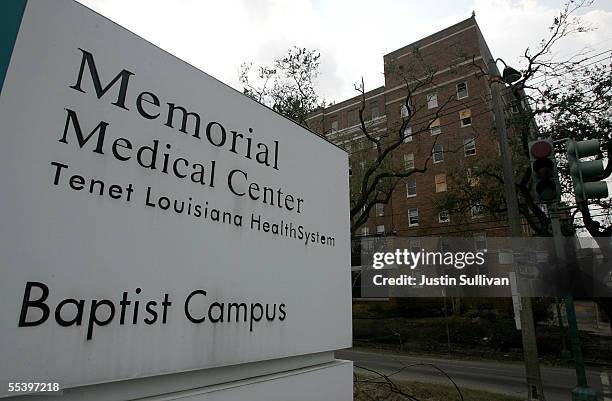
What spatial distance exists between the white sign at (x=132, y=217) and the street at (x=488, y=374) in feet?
33.2

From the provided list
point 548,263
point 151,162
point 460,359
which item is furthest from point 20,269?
point 460,359

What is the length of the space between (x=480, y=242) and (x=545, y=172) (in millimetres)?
23209

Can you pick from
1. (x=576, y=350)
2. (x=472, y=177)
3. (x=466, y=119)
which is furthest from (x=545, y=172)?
(x=466, y=119)

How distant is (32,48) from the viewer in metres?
1.51

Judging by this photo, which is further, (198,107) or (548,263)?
(548,263)

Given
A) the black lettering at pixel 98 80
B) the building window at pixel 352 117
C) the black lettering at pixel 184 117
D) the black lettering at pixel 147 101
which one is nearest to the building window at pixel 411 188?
the building window at pixel 352 117

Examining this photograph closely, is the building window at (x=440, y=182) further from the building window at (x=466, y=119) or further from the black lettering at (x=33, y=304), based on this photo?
the black lettering at (x=33, y=304)

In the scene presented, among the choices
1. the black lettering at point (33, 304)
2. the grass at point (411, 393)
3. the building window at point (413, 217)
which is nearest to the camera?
the black lettering at point (33, 304)

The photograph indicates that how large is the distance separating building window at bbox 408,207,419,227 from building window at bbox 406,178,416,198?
136cm

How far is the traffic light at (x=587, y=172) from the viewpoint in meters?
4.41

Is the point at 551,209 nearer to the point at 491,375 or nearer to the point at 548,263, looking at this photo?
the point at 548,263

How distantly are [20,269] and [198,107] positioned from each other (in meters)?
1.27

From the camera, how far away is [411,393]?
713 centimetres

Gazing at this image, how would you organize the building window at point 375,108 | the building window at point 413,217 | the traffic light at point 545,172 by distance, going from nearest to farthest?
1. the traffic light at point 545,172
2. the building window at point 413,217
3. the building window at point 375,108
